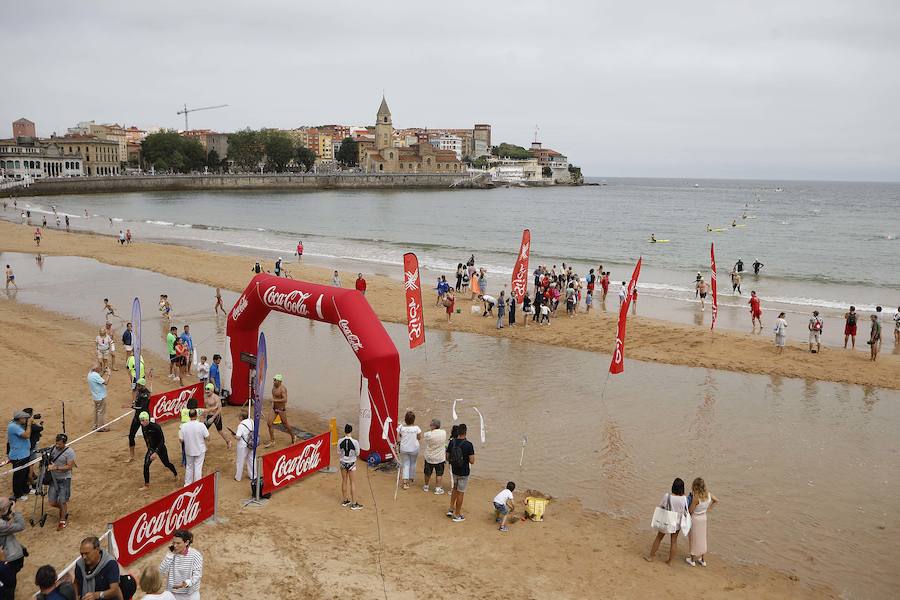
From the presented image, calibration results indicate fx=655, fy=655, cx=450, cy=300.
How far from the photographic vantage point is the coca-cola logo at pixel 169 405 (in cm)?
1313

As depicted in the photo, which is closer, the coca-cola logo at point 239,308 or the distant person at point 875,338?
the coca-cola logo at point 239,308

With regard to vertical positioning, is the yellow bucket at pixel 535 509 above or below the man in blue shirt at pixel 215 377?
below

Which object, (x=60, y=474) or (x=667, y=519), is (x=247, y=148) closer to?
(x=60, y=474)

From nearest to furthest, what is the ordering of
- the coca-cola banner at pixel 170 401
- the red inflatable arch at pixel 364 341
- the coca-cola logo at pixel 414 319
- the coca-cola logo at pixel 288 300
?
the red inflatable arch at pixel 364 341 → the coca-cola logo at pixel 288 300 → the coca-cola banner at pixel 170 401 → the coca-cola logo at pixel 414 319

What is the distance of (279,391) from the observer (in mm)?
12250

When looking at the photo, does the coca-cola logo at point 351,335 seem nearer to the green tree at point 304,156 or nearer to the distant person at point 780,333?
the distant person at point 780,333

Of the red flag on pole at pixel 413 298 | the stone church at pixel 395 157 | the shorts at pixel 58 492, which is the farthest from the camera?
the stone church at pixel 395 157

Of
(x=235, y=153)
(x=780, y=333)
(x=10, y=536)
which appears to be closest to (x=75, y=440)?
(x=10, y=536)

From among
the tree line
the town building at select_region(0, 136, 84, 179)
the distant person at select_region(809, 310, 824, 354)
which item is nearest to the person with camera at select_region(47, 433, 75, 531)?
the distant person at select_region(809, 310, 824, 354)

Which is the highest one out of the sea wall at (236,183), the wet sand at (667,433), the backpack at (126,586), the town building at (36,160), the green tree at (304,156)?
the green tree at (304,156)

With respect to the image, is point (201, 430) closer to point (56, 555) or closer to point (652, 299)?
point (56, 555)

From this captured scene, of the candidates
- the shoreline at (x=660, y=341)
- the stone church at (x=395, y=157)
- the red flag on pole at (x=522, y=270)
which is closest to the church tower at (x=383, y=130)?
the stone church at (x=395, y=157)

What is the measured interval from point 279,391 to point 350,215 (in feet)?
244

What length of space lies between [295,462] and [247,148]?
151262 millimetres
